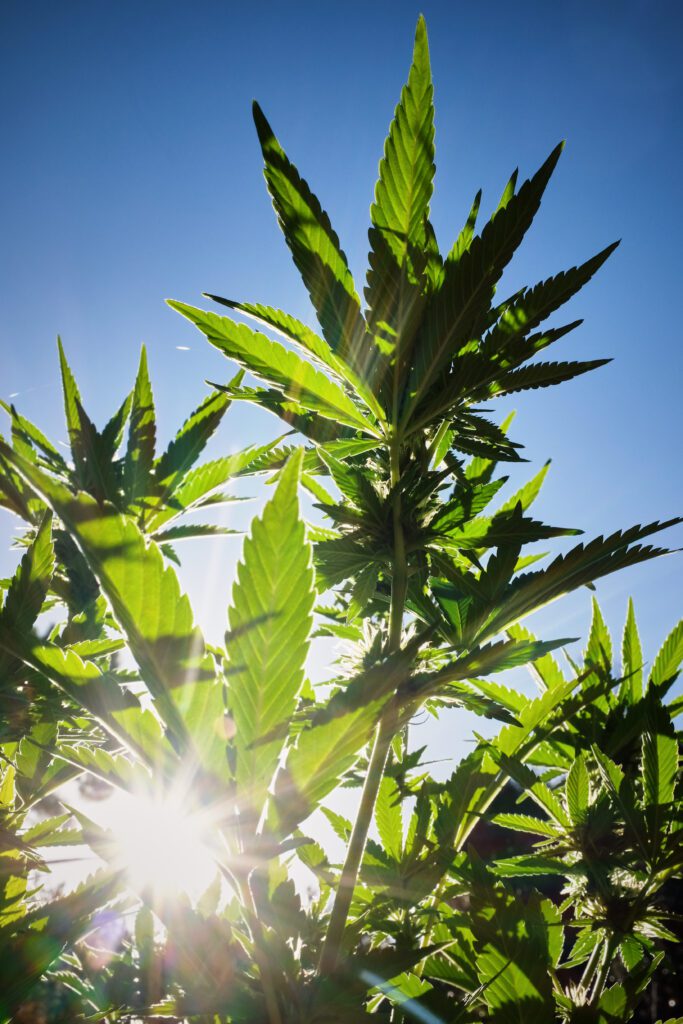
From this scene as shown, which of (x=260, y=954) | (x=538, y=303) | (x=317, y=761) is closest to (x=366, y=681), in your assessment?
(x=317, y=761)

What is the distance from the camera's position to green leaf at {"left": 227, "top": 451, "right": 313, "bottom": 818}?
19.6 inches

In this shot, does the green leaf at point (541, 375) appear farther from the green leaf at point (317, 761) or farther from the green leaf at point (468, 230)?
the green leaf at point (317, 761)

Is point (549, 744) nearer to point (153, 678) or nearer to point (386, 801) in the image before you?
point (386, 801)

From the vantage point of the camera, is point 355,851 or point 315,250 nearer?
point 355,851

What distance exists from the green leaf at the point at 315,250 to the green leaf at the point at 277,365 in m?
0.07

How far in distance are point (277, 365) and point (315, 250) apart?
204 mm

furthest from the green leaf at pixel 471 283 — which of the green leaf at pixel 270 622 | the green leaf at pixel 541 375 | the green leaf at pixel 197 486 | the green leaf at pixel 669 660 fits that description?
the green leaf at pixel 669 660

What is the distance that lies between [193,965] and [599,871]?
1.34 m

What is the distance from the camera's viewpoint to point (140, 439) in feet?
5.33

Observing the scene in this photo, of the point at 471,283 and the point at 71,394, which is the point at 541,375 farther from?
the point at 71,394

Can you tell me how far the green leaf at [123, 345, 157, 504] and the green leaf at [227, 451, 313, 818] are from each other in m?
1.23

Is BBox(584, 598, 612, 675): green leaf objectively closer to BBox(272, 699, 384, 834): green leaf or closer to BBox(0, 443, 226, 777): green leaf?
BBox(272, 699, 384, 834): green leaf

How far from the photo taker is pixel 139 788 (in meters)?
0.54

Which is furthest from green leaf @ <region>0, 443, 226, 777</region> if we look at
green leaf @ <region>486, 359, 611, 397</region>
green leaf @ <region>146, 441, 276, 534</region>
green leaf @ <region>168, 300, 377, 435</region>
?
green leaf @ <region>146, 441, 276, 534</region>
